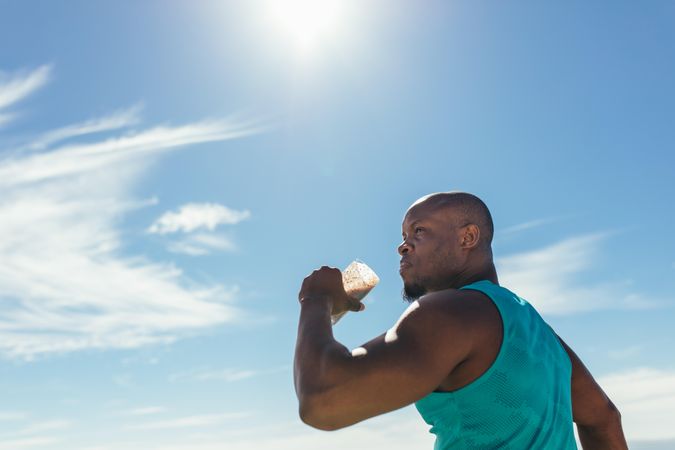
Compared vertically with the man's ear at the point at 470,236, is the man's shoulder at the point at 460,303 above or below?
below

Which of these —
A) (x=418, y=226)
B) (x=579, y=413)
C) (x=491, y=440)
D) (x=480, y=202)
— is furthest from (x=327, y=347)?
(x=579, y=413)

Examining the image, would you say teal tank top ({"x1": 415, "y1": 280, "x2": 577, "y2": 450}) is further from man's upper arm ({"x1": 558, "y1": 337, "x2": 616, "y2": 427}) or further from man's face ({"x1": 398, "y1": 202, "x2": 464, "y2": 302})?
man's upper arm ({"x1": 558, "y1": 337, "x2": 616, "y2": 427})

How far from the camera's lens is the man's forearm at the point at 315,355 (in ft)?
12.6

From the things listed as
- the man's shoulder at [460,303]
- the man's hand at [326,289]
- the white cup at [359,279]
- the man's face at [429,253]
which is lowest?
the man's shoulder at [460,303]

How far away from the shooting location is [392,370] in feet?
12.4

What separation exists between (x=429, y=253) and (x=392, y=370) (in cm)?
125

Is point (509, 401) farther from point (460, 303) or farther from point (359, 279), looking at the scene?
point (359, 279)

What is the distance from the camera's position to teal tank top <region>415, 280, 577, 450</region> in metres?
4.06

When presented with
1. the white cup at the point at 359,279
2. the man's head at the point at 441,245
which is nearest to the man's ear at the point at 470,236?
the man's head at the point at 441,245

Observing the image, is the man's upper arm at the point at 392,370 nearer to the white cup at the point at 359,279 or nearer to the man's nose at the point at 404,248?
the man's nose at the point at 404,248

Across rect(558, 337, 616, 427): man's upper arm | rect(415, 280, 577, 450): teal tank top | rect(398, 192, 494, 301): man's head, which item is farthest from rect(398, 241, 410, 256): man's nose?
rect(558, 337, 616, 427): man's upper arm

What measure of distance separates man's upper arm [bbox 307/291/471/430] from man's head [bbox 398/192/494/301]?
3.05 ft

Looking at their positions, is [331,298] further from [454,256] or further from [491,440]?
[491,440]

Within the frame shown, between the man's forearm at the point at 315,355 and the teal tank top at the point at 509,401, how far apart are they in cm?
58
